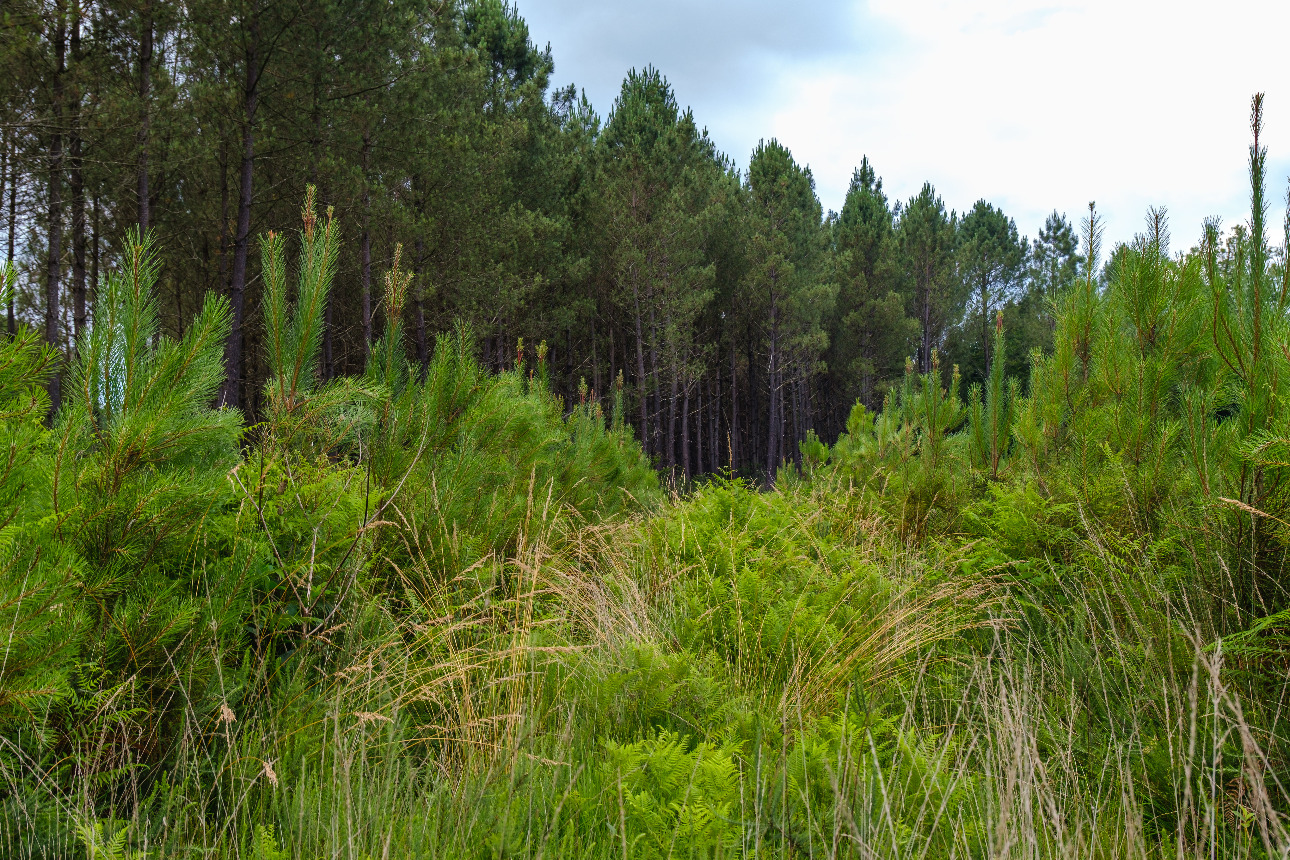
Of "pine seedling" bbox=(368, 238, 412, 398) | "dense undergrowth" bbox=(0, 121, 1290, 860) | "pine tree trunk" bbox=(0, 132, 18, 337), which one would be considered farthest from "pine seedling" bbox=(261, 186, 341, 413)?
"pine tree trunk" bbox=(0, 132, 18, 337)

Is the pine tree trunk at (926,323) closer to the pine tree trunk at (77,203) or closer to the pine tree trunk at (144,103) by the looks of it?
the pine tree trunk at (144,103)

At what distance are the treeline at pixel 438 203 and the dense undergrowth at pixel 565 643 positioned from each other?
646 mm

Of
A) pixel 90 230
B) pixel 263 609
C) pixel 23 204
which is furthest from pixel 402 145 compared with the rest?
pixel 263 609

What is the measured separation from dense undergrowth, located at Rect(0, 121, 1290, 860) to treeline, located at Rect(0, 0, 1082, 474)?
2.12 ft

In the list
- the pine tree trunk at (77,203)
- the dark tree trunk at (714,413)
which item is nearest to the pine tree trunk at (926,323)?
the dark tree trunk at (714,413)

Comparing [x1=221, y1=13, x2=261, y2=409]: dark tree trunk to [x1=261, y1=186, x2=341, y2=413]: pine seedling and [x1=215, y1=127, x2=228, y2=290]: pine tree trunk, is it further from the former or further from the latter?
[x1=261, y1=186, x2=341, y2=413]: pine seedling

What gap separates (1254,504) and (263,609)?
11.2 ft

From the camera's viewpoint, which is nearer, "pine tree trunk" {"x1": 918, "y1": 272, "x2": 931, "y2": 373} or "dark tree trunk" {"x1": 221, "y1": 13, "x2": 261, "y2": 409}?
"dark tree trunk" {"x1": 221, "y1": 13, "x2": 261, "y2": 409}

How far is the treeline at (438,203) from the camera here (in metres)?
9.83

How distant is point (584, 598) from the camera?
3750 millimetres

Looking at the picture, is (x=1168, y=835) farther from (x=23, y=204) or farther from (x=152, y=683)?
(x=23, y=204)

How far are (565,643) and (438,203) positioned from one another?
12564mm

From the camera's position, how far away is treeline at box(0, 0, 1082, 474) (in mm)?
9828

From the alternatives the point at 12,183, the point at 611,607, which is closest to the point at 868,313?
the point at 12,183
